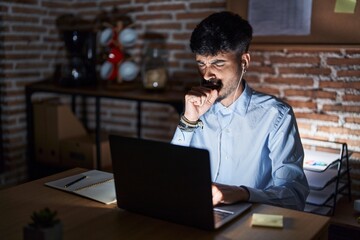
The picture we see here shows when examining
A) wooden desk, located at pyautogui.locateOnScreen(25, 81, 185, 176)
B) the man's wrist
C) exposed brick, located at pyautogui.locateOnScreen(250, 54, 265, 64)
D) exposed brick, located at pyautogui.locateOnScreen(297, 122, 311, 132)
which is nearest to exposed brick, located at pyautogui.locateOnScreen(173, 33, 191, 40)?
wooden desk, located at pyautogui.locateOnScreen(25, 81, 185, 176)

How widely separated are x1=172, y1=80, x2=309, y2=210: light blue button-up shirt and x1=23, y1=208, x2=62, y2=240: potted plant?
0.87m

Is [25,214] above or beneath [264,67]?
beneath

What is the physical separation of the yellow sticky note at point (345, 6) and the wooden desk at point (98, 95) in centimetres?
94

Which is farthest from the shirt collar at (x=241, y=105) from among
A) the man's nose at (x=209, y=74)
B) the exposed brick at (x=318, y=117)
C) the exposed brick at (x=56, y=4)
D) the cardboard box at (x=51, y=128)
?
the exposed brick at (x=56, y=4)

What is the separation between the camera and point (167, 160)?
1.19 m

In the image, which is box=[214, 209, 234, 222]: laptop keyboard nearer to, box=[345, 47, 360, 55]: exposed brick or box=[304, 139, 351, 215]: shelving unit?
box=[304, 139, 351, 215]: shelving unit

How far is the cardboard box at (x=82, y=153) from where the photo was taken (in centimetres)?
297

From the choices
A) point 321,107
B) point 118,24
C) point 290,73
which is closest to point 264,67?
point 290,73

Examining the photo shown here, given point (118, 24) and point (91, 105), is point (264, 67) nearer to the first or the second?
point (118, 24)

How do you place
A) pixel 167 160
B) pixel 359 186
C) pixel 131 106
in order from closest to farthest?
1. pixel 167 160
2. pixel 359 186
3. pixel 131 106

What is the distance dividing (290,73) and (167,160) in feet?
4.97

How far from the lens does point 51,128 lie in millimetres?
3135

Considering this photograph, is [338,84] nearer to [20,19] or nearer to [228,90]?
[228,90]

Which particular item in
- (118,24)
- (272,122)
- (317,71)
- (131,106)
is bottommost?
(131,106)
